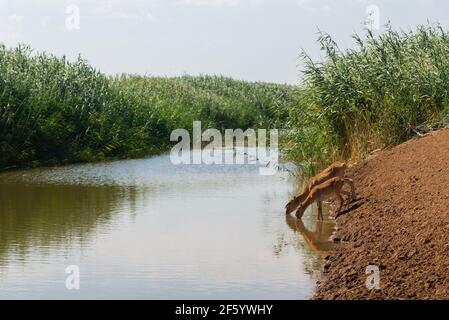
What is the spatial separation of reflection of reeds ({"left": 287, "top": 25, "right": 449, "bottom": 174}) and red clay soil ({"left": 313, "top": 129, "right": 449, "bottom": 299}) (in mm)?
1703

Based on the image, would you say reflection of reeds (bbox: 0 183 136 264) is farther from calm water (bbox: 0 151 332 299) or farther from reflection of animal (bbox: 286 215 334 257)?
reflection of animal (bbox: 286 215 334 257)

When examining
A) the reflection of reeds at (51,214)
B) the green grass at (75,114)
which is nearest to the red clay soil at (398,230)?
the reflection of reeds at (51,214)

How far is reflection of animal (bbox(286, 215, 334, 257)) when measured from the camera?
35.4 ft

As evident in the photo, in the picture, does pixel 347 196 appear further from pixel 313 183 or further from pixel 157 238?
pixel 157 238

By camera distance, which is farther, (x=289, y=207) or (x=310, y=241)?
(x=289, y=207)

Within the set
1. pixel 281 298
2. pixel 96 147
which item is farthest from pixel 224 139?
pixel 281 298

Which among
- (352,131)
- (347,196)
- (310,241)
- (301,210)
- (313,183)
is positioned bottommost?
(310,241)

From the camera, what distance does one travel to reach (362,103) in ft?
58.9

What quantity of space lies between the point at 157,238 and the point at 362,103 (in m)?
7.67

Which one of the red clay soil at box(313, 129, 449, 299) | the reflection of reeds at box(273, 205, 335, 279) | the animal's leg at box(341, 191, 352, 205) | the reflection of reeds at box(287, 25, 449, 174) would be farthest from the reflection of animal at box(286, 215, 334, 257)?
the reflection of reeds at box(287, 25, 449, 174)

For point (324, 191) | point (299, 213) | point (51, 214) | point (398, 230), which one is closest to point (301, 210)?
point (299, 213)

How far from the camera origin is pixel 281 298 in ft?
26.9

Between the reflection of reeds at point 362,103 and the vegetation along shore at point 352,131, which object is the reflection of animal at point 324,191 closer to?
the vegetation along shore at point 352,131
